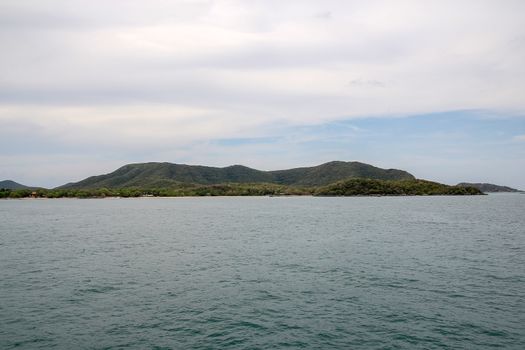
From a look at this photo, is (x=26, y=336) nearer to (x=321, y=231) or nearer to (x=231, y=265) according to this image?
(x=231, y=265)

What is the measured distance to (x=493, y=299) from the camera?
39.0m

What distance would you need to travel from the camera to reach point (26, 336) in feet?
97.2

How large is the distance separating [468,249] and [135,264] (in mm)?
56637

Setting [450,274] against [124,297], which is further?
[450,274]

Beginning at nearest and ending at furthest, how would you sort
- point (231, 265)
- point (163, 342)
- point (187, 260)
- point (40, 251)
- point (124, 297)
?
point (163, 342) → point (124, 297) → point (231, 265) → point (187, 260) → point (40, 251)

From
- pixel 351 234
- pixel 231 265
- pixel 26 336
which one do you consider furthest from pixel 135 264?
pixel 351 234

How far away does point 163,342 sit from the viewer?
93.7ft

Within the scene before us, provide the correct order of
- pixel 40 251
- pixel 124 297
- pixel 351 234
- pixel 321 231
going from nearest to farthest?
pixel 124 297
pixel 40 251
pixel 351 234
pixel 321 231

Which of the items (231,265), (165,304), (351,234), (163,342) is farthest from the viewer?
(351,234)

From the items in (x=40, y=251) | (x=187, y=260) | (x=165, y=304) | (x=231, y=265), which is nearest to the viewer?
(x=165, y=304)

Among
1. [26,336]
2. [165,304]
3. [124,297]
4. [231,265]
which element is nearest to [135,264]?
[231,265]

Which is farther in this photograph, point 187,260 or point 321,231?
point 321,231

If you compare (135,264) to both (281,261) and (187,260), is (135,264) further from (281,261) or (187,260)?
(281,261)

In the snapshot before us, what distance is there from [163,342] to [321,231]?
75.0 meters
